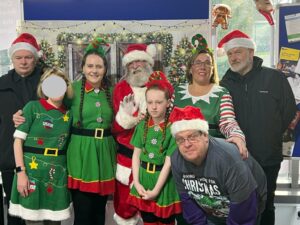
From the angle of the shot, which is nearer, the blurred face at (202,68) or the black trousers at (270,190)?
the blurred face at (202,68)

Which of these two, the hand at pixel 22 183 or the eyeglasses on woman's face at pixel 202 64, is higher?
the eyeglasses on woman's face at pixel 202 64

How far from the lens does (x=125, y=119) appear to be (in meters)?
2.45

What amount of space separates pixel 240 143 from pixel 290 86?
3.02 feet

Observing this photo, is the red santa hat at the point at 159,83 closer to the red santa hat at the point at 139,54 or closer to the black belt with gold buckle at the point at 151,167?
the red santa hat at the point at 139,54

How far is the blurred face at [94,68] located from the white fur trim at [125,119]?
9.7 inches

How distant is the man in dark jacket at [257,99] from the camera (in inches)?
102

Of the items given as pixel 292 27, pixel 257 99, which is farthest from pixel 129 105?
pixel 292 27

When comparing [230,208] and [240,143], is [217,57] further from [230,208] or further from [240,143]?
[230,208]

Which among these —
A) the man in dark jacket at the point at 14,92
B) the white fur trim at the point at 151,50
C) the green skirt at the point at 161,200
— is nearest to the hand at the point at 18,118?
the man in dark jacket at the point at 14,92

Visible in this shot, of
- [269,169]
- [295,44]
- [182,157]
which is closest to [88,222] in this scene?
[182,157]

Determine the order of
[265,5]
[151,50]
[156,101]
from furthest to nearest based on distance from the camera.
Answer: [265,5] → [151,50] → [156,101]

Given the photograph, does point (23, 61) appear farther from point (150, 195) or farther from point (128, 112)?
point (150, 195)

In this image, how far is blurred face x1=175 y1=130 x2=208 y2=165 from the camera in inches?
75.8

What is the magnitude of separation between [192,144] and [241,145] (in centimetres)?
33
